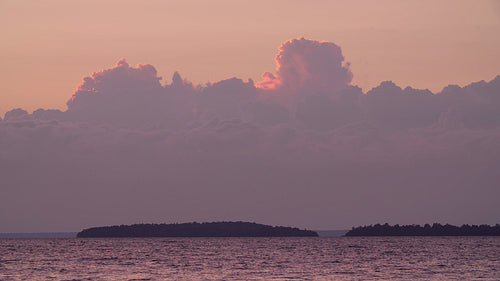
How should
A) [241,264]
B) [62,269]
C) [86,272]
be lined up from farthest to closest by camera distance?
[241,264] → [62,269] → [86,272]

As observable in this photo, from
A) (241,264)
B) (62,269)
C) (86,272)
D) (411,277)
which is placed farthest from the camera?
(241,264)

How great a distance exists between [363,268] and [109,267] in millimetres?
42451

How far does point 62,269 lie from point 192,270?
73.4ft

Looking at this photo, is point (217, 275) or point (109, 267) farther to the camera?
point (109, 267)

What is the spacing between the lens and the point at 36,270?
124875mm

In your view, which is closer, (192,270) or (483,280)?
(483,280)

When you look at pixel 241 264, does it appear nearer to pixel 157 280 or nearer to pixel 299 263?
pixel 299 263

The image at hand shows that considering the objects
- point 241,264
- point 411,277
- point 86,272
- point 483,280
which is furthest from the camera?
point 241,264

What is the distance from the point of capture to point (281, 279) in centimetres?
10325

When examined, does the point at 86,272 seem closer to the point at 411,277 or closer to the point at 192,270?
the point at 192,270

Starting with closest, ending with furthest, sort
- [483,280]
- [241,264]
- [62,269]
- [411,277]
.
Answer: [483,280] < [411,277] < [62,269] < [241,264]

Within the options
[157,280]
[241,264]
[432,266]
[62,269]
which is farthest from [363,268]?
[62,269]

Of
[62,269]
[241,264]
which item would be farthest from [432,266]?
[62,269]

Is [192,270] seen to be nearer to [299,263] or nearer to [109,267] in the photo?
[109,267]
